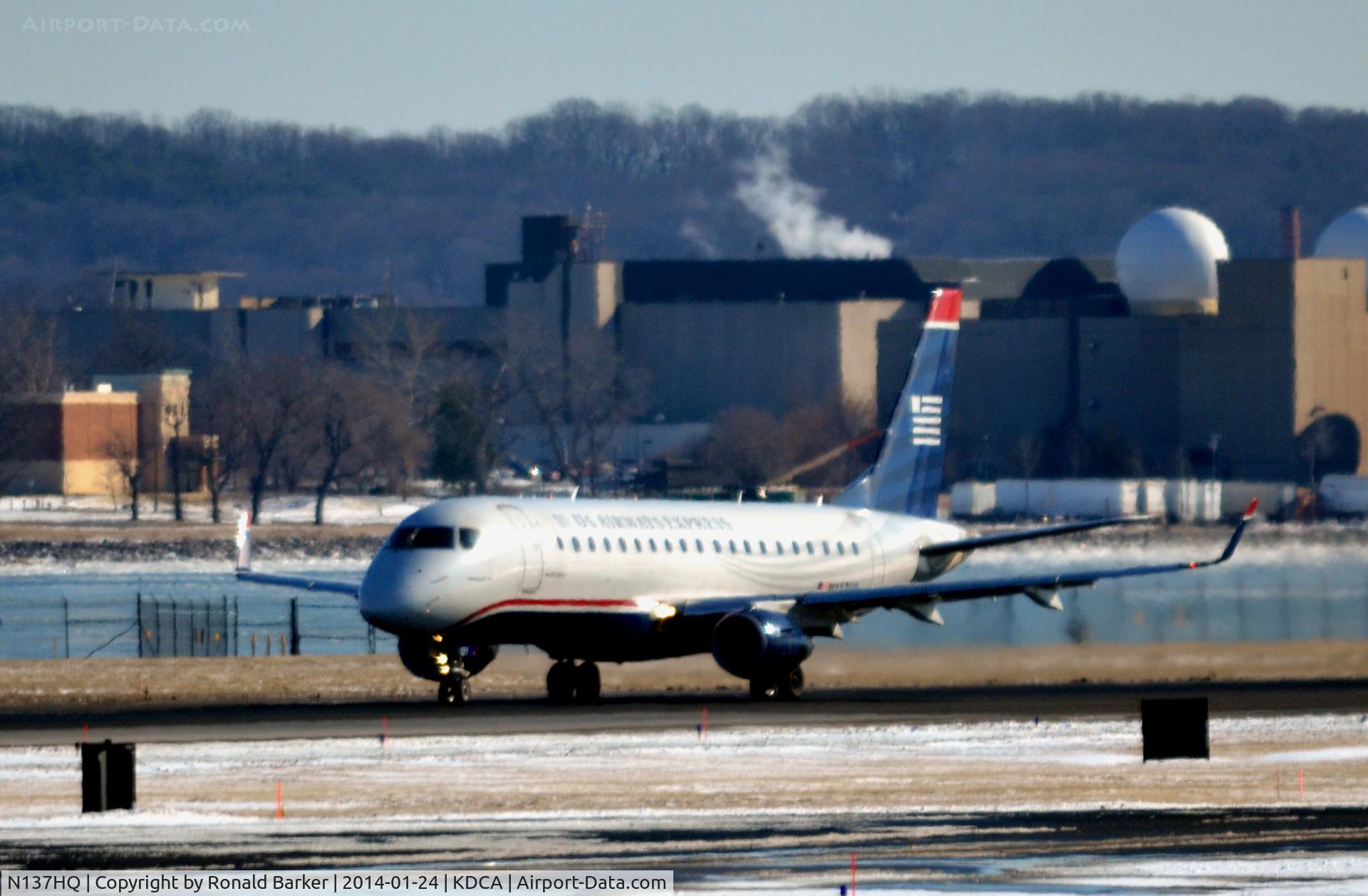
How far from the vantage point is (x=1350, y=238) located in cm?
19750

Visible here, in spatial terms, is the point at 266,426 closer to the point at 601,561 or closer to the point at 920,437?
the point at 920,437

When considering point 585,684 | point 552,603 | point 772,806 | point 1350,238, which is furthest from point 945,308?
point 1350,238

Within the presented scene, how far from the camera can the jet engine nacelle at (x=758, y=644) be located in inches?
1887

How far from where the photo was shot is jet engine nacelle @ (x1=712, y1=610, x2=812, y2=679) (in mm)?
47938

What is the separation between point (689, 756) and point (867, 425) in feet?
530

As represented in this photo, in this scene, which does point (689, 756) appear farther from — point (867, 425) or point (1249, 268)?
point (867, 425)

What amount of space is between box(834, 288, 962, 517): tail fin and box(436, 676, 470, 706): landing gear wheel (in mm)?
12158

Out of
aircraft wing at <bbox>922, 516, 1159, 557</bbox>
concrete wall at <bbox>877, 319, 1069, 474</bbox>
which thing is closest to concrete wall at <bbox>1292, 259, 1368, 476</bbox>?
concrete wall at <bbox>877, 319, 1069, 474</bbox>

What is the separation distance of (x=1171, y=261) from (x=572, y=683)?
147 meters

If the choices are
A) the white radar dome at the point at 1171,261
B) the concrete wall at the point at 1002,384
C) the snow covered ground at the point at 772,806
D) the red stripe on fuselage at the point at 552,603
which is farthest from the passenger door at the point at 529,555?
the white radar dome at the point at 1171,261

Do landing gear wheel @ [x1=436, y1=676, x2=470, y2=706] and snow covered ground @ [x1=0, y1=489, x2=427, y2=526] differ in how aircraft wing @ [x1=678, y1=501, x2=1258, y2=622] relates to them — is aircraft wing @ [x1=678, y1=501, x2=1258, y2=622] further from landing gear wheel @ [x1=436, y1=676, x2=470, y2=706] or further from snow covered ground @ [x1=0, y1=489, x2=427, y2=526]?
snow covered ground @ [x1=0, y1=489, x2=427, y2=526]

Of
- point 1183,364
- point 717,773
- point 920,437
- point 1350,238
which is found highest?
point 1350,238

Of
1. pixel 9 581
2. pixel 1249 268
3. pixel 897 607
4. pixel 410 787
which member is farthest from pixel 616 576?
pixel 1249 268

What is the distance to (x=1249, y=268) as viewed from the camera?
176875 mm
